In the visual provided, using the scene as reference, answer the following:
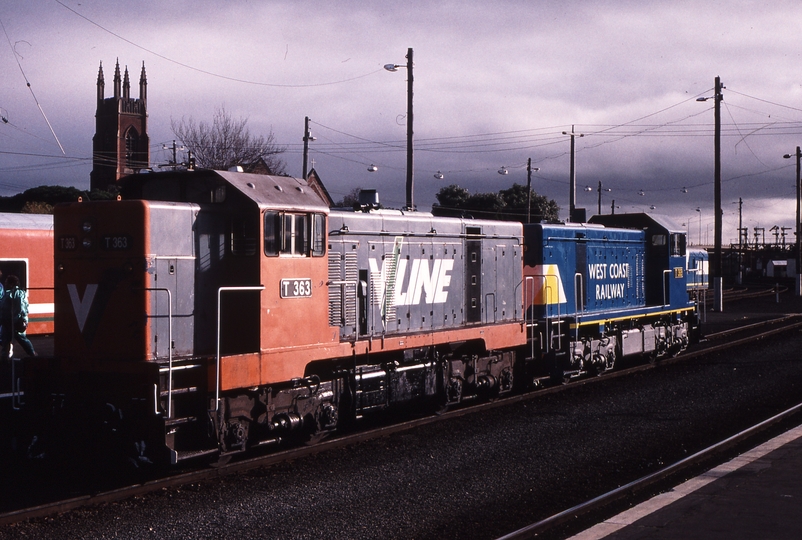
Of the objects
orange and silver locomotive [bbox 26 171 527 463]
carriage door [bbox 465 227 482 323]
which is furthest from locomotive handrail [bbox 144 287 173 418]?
carriage door [bbox 465 227 482 323]

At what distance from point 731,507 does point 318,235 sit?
17.8ft

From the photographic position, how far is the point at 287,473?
9.02 metres

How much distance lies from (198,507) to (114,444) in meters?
1.36

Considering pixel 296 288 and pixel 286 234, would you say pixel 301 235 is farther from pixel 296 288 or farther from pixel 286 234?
pixel 296 288

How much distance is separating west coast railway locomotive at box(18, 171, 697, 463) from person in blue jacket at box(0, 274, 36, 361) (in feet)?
17.4

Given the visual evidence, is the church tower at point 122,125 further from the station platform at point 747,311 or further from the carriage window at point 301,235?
the carriage window at point 301,235

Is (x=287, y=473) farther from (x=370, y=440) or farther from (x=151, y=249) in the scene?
(x=151, y=249)

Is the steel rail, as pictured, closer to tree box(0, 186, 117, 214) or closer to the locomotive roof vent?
the locomotive roof vent

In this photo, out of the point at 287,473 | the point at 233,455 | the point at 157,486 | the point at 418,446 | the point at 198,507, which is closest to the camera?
the point at 198,507

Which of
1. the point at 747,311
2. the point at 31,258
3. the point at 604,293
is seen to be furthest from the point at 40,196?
the point at 747,311

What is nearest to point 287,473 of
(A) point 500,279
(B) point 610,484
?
(B) point 610,484

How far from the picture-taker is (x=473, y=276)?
13.6m

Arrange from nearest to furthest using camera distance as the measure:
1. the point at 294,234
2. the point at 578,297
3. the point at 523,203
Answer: the point at 294,234 → the point at 578,297 → the point at 523,203

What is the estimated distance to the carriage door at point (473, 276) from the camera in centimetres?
1352
